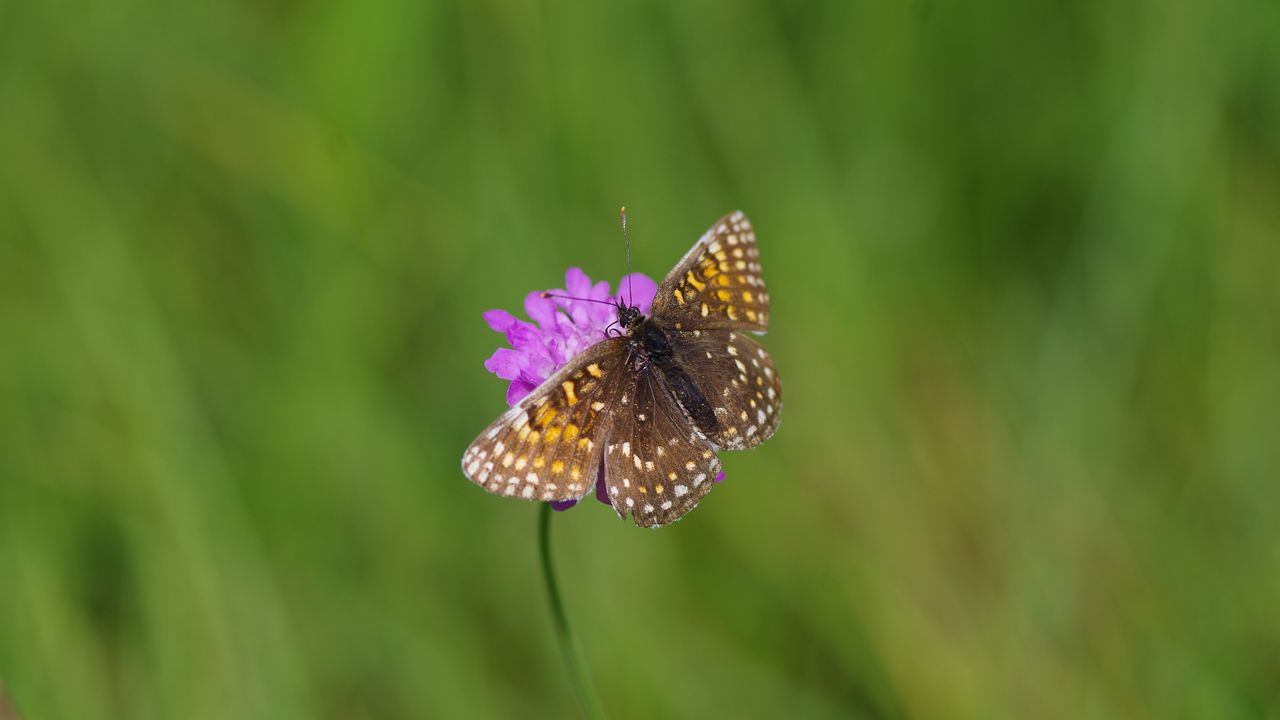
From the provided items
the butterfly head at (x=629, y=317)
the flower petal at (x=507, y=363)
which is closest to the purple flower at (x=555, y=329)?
the flower petal at (x=507, y=363)

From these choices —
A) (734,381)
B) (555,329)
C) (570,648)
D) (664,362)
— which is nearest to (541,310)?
(555,329)

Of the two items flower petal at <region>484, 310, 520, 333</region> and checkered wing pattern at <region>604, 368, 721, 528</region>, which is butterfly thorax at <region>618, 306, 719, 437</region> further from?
flower petal at <region>484, 310, 520, 333</region>

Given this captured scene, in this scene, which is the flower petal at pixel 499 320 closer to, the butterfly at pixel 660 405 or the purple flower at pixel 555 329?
the purple flower at pixel 555 329

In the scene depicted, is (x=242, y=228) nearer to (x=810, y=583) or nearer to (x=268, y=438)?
(x=268, y=438)

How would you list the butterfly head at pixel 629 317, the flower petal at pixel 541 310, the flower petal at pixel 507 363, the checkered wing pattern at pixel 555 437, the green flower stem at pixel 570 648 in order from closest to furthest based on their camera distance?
the green flower stem at pixel 570 648
the checkered wing pattern at pixel 555 437
the flower petal at pixel 507 363
the butterfly head at pixel 629 317
the flower petal at pixel 541 310

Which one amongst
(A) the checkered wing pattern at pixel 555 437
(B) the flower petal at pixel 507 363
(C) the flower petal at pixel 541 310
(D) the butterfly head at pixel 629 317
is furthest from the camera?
(C) the flower petal at pixel 541 310

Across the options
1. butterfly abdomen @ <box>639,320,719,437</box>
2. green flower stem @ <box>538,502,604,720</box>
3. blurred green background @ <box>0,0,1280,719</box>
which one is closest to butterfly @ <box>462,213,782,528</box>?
butterfly abdomen @ <box>639,320,719,437</box>

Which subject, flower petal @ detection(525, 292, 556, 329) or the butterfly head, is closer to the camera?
the butterfly head

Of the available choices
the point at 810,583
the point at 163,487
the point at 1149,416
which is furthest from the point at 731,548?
the point at 163,487
